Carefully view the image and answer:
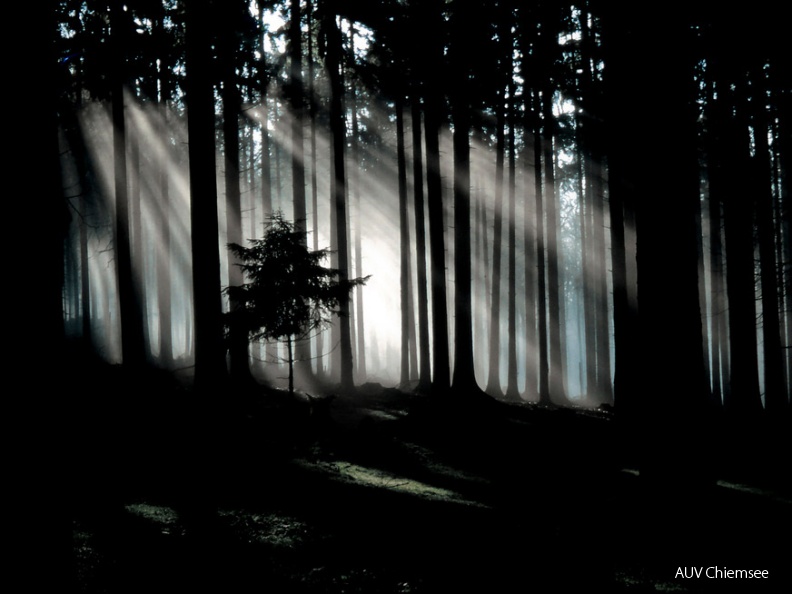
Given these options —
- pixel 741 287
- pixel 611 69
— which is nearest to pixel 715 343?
pixel 741 287

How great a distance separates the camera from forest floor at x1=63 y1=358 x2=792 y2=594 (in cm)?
444

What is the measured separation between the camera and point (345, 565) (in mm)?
4625

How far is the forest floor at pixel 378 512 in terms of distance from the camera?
14.6 feet

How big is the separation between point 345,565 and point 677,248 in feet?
15.1

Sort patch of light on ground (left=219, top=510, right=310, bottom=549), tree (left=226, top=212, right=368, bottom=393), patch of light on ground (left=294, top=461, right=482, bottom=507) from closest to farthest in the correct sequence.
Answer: patch of light on ground (left=219, top=510, right=310, bottom=549) < patch of light on ground (left=294, top=461, right=482, bottom=507) < tree (left=226, top=212, right=368, bottom=393)

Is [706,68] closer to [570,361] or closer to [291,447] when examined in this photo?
[291,447]

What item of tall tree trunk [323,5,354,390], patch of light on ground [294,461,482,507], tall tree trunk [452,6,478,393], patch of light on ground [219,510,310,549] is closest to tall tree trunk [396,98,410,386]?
tall tree trunk [323,5,354,390]

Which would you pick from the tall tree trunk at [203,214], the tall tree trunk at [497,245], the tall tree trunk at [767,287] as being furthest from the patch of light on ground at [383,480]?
the tall tree trunk at [497,245]

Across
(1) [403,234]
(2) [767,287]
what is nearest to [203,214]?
(1) [403,234]

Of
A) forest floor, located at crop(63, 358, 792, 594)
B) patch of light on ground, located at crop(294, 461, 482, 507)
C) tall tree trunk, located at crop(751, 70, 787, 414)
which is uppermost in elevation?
tall tree trunk, located at crop(751, 70, 787, 414)

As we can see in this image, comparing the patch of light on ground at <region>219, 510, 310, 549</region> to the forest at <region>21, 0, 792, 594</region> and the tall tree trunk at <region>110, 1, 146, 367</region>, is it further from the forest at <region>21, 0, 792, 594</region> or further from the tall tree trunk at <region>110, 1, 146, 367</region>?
the tall tree trunk at <region>110, 1, 146, 367</region>

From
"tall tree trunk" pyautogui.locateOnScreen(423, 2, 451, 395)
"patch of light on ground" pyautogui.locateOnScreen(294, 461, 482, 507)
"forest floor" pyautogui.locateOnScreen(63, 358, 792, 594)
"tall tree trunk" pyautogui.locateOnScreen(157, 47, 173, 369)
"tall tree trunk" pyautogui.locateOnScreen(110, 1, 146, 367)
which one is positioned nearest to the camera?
"forest floor" pyautogui.locateOnScreen(63, 358, 792, 594)

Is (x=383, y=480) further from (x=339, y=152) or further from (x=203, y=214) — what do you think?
(x=339, y=152)

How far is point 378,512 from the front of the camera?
6059 millimetres
